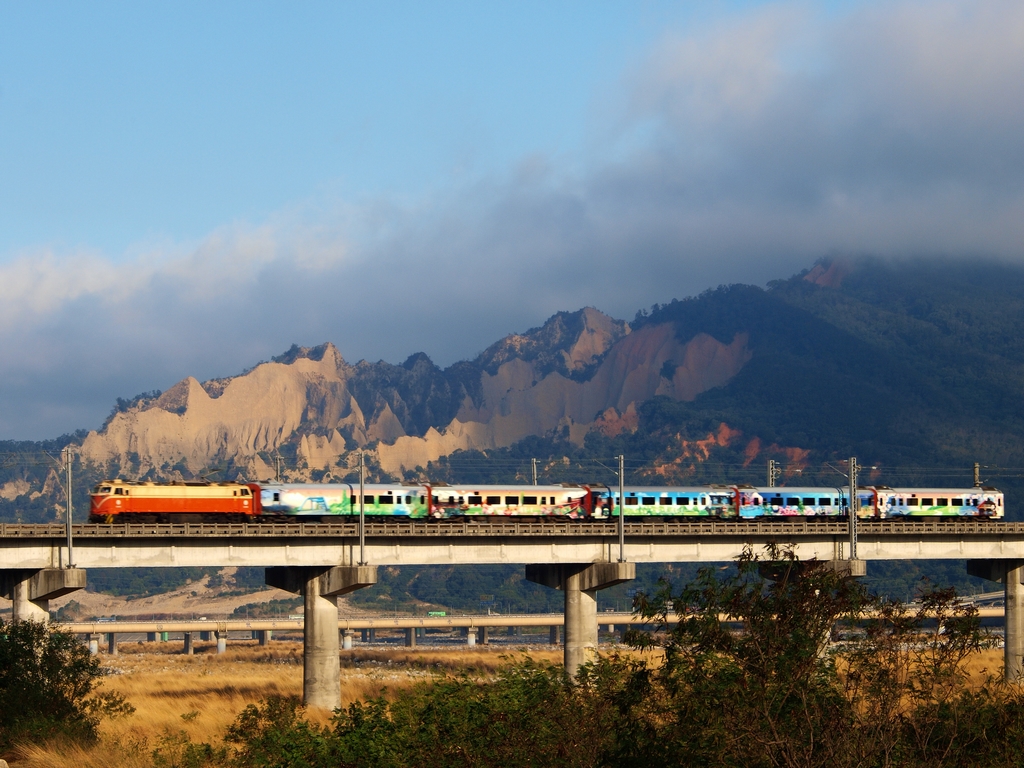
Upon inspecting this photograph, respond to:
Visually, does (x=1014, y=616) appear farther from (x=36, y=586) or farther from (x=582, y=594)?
(x=36, y=586)

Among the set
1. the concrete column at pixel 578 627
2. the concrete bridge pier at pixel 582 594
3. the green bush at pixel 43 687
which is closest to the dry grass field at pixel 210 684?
the green bush at pixel 43 687

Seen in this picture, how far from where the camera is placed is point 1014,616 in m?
88.9

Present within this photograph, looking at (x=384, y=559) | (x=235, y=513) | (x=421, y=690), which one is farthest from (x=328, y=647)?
(x=421, y=690)

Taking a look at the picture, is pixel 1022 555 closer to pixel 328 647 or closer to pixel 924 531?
pixel 924 531

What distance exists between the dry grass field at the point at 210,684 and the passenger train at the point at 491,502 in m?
11.2

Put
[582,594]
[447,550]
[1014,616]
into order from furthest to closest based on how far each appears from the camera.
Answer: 1. [1014,616]
2. [582,594]
3. [447,550]

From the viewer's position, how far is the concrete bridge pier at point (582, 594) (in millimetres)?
77875

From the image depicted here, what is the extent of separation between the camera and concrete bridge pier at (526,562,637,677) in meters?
77.9

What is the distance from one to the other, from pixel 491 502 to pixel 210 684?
2563 cm

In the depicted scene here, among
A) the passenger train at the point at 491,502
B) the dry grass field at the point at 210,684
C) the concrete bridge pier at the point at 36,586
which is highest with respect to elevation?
the passenger train at the point at 491,502

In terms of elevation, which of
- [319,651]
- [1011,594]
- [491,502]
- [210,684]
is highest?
[491,502]

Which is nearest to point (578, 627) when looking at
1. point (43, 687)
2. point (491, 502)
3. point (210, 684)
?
point (491, 502)

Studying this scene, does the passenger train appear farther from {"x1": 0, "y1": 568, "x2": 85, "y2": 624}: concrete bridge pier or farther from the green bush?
the green bush

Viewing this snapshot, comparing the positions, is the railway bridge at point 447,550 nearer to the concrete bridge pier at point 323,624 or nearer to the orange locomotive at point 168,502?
the concrete bridge pier at point 323,624
